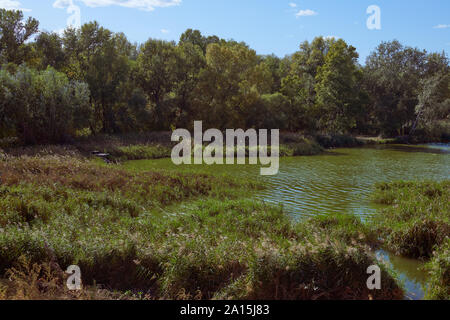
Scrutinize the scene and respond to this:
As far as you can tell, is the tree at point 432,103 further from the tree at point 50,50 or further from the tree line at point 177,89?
the tree at point 50,50

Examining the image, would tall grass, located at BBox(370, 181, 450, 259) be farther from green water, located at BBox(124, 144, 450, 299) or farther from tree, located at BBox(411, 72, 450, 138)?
tree, located at BBox(411, 72, 450, 138)

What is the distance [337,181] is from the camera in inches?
741

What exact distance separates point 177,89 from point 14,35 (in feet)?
51.3

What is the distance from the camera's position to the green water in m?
8.75

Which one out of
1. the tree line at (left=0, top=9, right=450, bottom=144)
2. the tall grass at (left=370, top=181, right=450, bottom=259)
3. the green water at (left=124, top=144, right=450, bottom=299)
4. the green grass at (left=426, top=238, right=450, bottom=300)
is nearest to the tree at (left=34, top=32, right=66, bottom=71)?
the tree line at (left=0, top=9, right=450, bottom=144)

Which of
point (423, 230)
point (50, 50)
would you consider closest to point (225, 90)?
point (50, 50)

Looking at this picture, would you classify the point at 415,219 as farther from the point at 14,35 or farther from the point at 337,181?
the point at 14,35

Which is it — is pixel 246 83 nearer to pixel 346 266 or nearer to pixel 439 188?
pixel 439 188

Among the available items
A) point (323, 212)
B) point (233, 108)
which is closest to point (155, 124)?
point (233, 108)

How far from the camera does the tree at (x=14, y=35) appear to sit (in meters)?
31.7

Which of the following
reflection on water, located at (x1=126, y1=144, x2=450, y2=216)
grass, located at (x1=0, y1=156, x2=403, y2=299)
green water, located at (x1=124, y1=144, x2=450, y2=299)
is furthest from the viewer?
reflection on water, located at (x1=126, y1=144, x2=450, y2=216)

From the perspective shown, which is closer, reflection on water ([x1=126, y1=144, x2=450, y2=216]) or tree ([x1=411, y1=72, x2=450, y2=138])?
reflection on water ([x1=126, y1=144, x2=450, y2=216])

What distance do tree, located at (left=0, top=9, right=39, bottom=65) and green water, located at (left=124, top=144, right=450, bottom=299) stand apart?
1754cm

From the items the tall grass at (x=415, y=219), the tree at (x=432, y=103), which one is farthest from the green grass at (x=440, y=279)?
the tree at (x=432, y=103)
